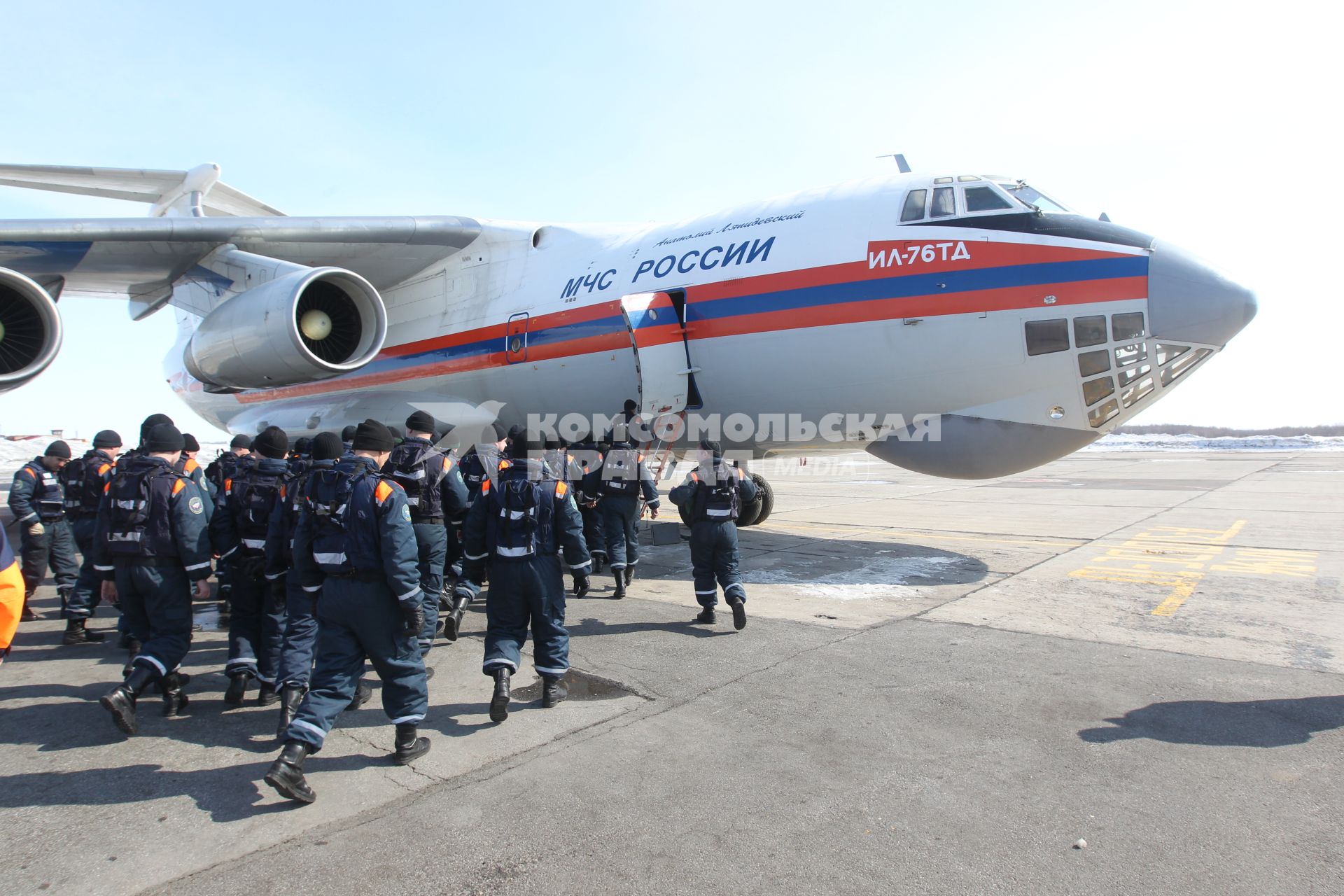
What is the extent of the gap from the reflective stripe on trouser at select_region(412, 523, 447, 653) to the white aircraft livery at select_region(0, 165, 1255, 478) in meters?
3.34

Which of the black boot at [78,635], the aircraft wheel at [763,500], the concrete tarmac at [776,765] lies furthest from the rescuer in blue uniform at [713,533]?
the aircraft wheel at [763,500]

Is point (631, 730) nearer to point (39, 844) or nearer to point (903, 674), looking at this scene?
point (903, 674)

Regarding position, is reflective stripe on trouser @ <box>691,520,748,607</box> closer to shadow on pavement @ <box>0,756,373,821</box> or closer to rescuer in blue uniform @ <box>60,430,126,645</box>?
shadow on pavement @ <box>0,756,373,821</box>

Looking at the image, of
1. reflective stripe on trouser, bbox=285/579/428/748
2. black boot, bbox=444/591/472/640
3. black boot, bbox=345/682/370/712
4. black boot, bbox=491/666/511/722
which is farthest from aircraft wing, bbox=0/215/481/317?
black boot, bbox=491/666/511/722

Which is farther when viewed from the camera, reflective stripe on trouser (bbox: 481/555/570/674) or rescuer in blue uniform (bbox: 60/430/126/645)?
rescuer in blue uniform (bbox: 60/430/126/645)

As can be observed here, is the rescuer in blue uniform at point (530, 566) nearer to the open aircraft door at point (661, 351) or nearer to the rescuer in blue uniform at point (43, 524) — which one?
the open aircraft door at point (661, 351)

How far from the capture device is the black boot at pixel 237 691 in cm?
448

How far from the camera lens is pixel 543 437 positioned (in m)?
9.80

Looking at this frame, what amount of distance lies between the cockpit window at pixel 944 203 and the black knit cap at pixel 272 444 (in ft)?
18.8

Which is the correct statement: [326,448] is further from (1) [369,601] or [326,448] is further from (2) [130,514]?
(2) [130,514]

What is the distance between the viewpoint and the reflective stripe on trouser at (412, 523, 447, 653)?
5.11 meters

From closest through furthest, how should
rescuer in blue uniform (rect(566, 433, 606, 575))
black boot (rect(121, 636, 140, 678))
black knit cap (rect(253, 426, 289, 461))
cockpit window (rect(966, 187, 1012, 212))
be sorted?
black knit cap (rect(253, 426, 289, 461)) → black boot (rect(121, 636, 140, 678)) → cockpit window (rect(966, 187, 1012, 212)) → rescuer in blue uniform (rect(566, 433, 606, 575))

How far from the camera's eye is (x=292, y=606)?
4.34 meters

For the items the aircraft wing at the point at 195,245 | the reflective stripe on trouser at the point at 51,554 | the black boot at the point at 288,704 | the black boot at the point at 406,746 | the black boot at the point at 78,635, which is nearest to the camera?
the black boot at the point at 406,746
